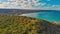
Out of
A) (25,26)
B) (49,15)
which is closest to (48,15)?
(49,15)

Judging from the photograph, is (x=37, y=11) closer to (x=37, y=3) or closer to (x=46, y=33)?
(x=37, y=3)

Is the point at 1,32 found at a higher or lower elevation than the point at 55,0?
lower

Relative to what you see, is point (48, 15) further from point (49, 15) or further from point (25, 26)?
point (25, 26)

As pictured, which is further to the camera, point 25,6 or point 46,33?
point 25,6

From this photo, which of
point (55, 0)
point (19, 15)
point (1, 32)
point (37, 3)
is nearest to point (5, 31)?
point (1, 32)

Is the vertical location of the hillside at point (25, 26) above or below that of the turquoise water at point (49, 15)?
below
